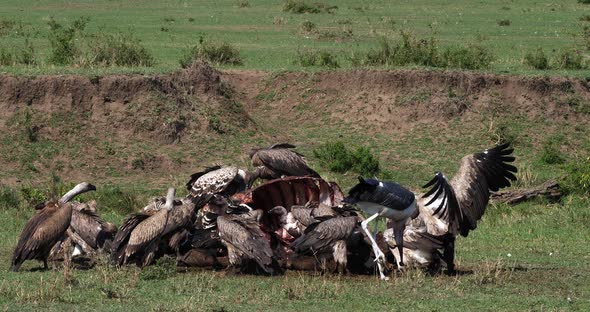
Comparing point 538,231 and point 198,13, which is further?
point 198,13

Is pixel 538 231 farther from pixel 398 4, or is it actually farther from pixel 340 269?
pixel 398 4

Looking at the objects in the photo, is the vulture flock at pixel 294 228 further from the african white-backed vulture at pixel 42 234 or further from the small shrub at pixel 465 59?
the small shrub at pixel 465 59

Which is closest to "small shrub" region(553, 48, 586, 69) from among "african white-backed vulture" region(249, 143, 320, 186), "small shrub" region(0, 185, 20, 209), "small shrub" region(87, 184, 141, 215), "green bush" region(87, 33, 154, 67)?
"green bush" region(87, 33, 154, 67)

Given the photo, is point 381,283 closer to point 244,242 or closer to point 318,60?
point 244,242

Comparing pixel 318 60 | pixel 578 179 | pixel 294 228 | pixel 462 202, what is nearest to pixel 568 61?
pixel 318 60

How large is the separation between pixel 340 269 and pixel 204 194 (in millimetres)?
1859

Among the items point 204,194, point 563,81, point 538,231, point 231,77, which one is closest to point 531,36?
point 563,81

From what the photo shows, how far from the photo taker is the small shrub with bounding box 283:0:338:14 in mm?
39844

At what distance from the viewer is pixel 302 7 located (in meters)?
39.8

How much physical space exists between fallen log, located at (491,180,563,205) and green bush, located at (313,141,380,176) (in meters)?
3.04

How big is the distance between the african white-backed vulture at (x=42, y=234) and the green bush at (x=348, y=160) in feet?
29.3

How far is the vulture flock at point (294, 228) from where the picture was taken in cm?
1152

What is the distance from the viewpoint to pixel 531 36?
33.6m

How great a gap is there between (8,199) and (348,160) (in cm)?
592
